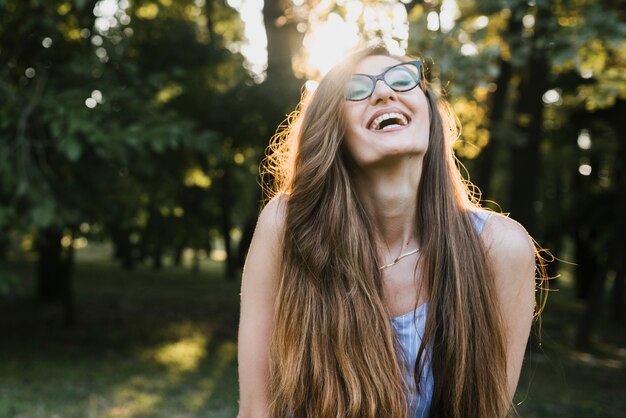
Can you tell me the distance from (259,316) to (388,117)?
75 centimetres

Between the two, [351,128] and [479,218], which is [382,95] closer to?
[351,128]

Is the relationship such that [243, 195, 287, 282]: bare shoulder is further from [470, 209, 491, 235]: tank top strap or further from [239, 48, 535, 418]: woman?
[470, 209, 491, 235]: tank top strap

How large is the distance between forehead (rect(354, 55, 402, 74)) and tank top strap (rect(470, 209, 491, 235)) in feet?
1.83

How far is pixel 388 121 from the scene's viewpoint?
2.18 meters

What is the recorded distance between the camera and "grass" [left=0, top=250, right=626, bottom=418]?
763 cm

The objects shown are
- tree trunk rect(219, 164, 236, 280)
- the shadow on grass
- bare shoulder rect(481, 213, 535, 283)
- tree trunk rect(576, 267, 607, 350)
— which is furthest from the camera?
tree trunk rect(219, 164, 236, 280)

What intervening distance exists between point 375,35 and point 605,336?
39.9 ft

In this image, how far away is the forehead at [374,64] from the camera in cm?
222

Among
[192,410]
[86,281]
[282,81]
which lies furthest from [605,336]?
[86,281]

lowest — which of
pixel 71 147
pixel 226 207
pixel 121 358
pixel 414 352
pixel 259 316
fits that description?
pixel 121 358

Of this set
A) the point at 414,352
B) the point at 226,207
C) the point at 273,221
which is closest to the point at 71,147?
the point at 273,221

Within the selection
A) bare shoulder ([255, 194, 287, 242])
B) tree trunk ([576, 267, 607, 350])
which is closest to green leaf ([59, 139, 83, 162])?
bare shoulder ([255, 194, 287, 242])

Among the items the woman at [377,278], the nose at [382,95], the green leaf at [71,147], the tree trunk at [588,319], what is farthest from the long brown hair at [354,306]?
the tree trunk at [588,319]

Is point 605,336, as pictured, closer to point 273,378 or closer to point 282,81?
point 282,81
